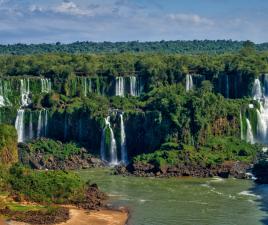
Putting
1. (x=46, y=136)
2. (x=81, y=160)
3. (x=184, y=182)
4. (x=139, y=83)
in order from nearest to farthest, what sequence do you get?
(x=184, y=182)
(x=81, y=160)
(x=46, y=136)
(x=139, y=83)

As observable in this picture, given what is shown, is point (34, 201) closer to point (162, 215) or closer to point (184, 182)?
point (162, 215)

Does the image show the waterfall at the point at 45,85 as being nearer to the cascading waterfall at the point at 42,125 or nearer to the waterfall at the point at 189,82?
the cascading waterfall at the point at 42,125

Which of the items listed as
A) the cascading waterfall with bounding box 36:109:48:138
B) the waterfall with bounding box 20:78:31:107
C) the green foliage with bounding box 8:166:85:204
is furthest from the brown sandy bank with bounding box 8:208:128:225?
the waterfall with bounding box 20:78:31:107

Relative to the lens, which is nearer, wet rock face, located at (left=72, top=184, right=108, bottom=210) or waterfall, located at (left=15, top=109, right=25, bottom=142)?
wet rock face, located at (left=72, top=184, right=108, bottom=210)

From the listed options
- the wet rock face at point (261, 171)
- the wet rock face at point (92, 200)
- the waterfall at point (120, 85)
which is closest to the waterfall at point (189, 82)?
the waterfall at point (120, 85)

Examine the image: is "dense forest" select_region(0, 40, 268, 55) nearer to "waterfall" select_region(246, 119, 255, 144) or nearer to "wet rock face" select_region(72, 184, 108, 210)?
"waterfall" select_region(246, 119, 255, 144)

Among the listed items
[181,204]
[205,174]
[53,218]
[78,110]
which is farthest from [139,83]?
[53,218]
